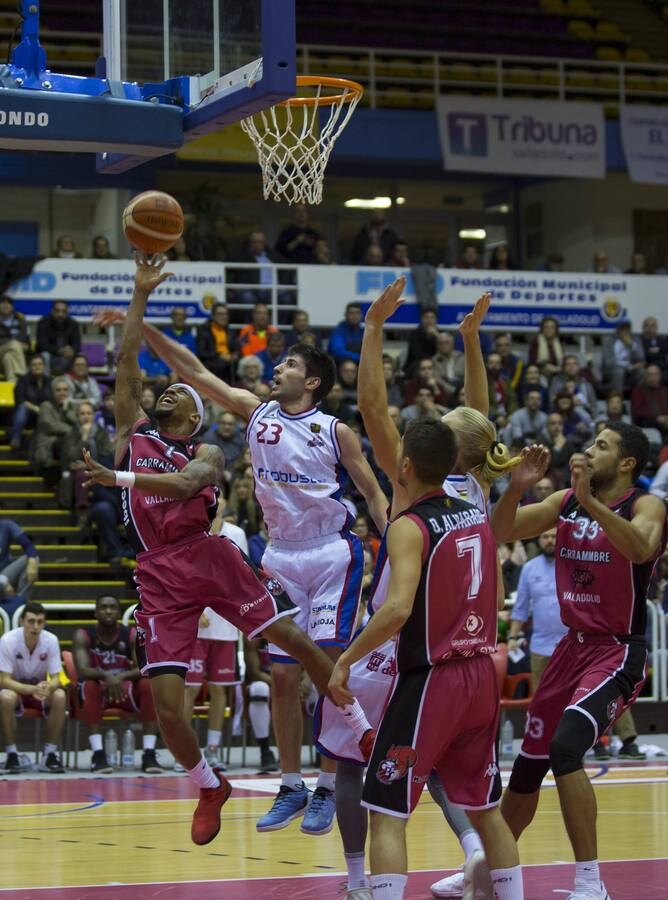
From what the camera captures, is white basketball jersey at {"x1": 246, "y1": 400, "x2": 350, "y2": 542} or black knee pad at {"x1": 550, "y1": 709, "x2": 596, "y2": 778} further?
white basketball jersey at {"x1": 246, "y1": 400, "x2": 350, "y2": 542}

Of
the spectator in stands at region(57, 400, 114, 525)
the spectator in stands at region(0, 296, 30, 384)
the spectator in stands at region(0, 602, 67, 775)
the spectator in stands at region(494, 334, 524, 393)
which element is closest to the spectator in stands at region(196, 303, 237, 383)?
the spectator in stands at region(0, 296, 30, 384)

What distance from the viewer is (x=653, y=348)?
22.2m

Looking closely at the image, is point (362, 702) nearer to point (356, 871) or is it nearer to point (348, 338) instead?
point (356, 871)

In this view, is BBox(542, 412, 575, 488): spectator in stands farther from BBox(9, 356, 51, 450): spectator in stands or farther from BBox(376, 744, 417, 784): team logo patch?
BBox(376, 744, 417, 784): team logo patch

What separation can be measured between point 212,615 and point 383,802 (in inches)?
296

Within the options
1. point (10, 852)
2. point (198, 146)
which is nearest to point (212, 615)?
point (10, 852)

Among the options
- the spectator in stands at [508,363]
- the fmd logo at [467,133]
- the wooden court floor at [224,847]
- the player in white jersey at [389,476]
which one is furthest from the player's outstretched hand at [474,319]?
the fmd logo at [467,133]

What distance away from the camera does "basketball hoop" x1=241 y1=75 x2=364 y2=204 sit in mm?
8953

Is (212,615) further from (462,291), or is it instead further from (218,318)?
(462,291)

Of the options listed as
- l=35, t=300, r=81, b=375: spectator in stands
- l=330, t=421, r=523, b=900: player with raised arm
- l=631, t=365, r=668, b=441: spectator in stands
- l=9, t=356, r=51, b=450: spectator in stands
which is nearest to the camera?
l=330, t=421, r=523, b=900: player with raised arm

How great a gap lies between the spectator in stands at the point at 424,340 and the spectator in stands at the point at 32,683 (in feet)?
27.1

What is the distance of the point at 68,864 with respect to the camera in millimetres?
8555

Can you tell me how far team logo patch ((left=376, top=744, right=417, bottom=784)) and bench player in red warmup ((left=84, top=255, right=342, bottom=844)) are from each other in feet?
5.23

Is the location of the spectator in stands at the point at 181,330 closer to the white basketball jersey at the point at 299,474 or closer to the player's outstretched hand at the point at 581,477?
the white basketball jersey at the point at 299,474
